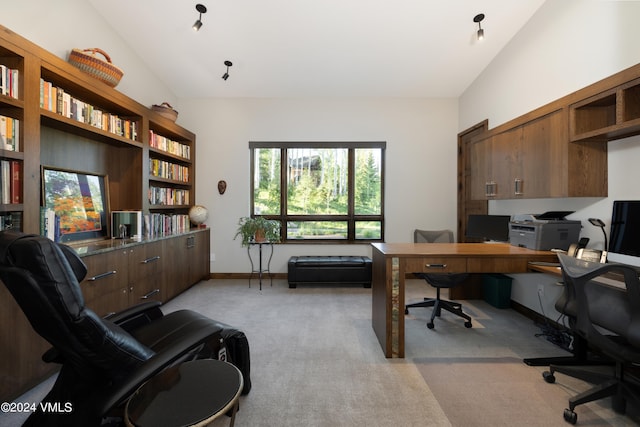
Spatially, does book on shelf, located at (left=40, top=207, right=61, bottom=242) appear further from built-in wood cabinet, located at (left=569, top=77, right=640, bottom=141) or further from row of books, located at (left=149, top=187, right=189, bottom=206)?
built-in wood cabinet, located at (left=569, top=77, right=640, bottom=141)

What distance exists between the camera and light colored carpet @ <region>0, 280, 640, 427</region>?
169 centimetres

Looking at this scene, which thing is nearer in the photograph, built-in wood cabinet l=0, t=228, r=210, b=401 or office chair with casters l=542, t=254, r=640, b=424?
office chair with casters l=542, t=254, r=640, b=424

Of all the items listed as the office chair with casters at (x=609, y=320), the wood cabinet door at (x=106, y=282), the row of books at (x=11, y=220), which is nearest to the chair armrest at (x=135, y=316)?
the wood cabinet door at (x=106, y=282)

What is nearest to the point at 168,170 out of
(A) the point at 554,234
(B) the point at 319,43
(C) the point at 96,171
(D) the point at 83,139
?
(C) the point at 96,171

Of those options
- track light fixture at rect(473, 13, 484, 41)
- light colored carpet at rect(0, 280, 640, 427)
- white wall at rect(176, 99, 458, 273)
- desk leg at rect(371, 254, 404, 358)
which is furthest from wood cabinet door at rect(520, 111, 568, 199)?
white wall at rect(176, 99, 458, 273)

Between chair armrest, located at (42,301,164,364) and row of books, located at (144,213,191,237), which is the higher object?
row of books, located at (144,213,191,237)

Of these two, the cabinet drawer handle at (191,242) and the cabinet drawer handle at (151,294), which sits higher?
the cabinet drawer handle at (191,242)

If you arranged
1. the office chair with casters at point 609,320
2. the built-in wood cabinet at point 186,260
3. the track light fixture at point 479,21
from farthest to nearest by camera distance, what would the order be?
the built-in wood cabinet at point 186,260
the track light fixture at point 479,21
the office chair with casters at point 609,320

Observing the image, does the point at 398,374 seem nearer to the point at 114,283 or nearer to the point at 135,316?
the point at 135,316

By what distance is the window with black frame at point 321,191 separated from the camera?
4.98 metres

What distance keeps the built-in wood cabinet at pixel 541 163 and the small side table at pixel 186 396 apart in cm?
282

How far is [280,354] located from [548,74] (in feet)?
12.1

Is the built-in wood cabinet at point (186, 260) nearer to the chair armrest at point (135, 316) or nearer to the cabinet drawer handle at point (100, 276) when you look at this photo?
the cabinet drawer handle at point (100, 276)

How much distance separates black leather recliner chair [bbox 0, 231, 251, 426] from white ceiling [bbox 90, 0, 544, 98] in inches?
123
